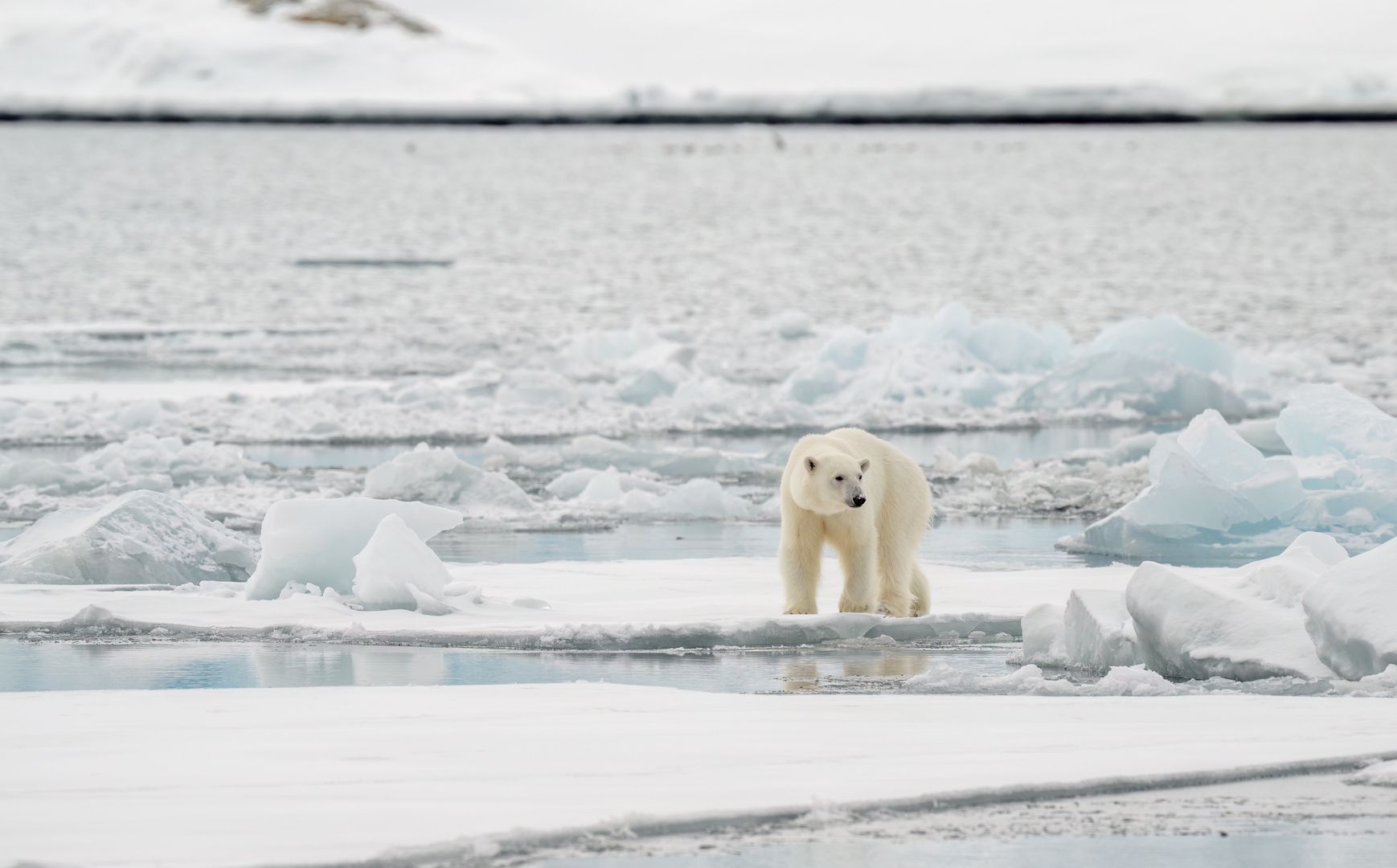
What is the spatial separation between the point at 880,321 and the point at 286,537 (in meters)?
19.5

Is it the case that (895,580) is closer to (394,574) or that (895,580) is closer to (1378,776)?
(394,574)

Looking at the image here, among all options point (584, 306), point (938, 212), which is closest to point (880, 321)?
point (584, 306)

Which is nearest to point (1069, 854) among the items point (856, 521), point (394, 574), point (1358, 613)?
point (1358, 613)

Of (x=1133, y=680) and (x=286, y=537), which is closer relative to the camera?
(x=1133, y=680)

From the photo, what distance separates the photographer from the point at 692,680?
18.9 feet

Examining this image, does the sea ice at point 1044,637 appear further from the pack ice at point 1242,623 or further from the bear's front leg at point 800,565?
the bear's front leg at point 800,565

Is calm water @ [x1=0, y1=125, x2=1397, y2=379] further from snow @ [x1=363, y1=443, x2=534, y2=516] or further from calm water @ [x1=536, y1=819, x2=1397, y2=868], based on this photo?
calm water @ [x1=536, y1=819, x2=1397, y2=868]

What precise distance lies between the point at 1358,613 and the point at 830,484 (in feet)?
5.89

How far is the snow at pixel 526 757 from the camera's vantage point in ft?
12.7

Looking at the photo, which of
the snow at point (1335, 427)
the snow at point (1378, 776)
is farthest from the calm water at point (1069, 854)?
the snow at point (1335, 427)

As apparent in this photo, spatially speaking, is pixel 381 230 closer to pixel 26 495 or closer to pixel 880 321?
pixel 880 321

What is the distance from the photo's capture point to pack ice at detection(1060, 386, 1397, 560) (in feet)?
28.3

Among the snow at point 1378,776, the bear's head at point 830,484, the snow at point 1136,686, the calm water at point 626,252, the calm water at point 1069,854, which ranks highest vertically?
the bear's head at point 830,484

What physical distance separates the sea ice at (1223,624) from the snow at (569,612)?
0.89m
